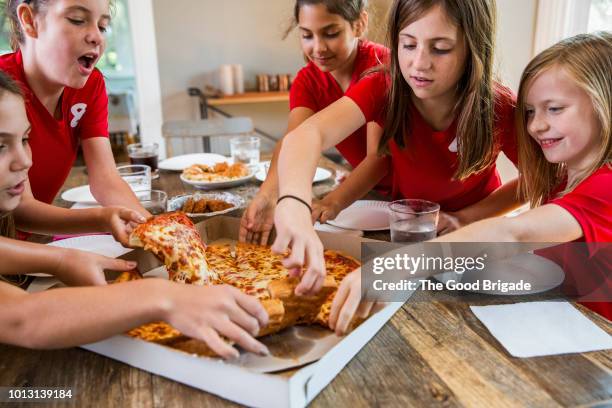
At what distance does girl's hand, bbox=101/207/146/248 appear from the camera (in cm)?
129

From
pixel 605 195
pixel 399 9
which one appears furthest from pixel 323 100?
pixel 605 195

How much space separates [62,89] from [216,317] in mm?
1304

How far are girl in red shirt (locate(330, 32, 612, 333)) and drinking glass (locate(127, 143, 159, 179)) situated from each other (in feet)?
5.46

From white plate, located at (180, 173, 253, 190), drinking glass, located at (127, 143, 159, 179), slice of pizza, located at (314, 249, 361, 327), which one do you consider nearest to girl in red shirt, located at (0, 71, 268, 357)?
slice of pizza, located at (314, 249, 361, 327)

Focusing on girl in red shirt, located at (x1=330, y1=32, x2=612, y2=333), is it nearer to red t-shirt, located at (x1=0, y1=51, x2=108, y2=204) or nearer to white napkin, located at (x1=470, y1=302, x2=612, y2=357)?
white napkin, located at (x1=470, y1=302, x2=612, y2=357)

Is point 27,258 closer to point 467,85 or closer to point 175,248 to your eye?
point 175,248

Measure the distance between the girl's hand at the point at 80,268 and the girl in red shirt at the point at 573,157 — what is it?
73 centimetres

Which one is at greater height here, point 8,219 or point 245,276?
point 8,219

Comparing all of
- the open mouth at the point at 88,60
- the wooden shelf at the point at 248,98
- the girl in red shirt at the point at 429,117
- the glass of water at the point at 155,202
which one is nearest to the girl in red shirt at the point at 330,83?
the girl in red shirt at the point at 429,117

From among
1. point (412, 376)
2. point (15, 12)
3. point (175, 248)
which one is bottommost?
point (412, 376)

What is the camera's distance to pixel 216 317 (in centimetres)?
78

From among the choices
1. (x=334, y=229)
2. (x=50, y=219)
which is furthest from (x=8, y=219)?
(x=334, y=229)

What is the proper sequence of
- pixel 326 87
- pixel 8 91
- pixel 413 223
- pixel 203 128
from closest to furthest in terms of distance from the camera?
1. pixel 8 91
2. pixel 413 223
3. pixel 326 87
4. pixel 203 128

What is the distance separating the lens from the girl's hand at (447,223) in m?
1.49
